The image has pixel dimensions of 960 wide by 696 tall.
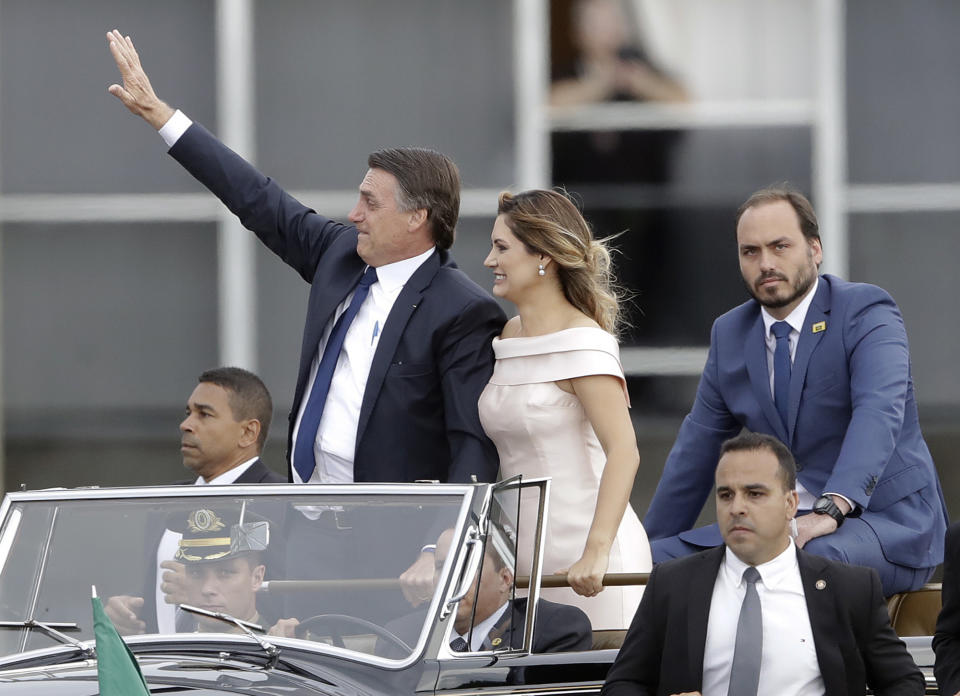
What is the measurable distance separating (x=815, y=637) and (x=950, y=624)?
0.33 m

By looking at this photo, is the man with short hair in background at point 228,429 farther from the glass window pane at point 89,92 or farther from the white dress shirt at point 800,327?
the glass window pane at point 89,92

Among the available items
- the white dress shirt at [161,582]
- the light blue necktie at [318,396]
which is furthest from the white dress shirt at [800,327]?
the white dress shirt at [161,582]

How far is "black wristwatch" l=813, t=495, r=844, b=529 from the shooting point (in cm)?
443

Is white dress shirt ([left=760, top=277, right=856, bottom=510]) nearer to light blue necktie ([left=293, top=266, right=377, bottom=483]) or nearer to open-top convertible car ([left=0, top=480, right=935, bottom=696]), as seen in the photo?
open-top convertible car ([left=0, top=480, right=935, bottom=696])

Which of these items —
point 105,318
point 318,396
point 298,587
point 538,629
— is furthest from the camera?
point 105,318

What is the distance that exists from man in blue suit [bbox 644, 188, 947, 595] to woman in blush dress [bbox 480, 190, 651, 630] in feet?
1.30

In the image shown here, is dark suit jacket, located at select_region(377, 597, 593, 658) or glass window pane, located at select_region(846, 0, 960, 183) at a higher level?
glass window pane, located at select_region(846, 0, 960, 183)

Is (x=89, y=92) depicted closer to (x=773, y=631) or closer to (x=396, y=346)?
(x=396, y=346)

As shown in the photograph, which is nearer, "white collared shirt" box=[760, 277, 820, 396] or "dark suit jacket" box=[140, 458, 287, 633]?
"dark suit jacket" box=[140, 458, 287, 633]

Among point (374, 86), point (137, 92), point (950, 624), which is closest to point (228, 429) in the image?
point (137, 92)

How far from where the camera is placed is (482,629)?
3826mm

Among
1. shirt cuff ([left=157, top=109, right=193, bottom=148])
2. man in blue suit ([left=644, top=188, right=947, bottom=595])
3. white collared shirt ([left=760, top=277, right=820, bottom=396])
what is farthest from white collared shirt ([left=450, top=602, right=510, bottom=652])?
shirt cuff ([left=157, top=109, right=193, bottom=148])

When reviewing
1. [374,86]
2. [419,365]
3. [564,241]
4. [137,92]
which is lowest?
[419,365]

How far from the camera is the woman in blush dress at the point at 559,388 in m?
4.73
